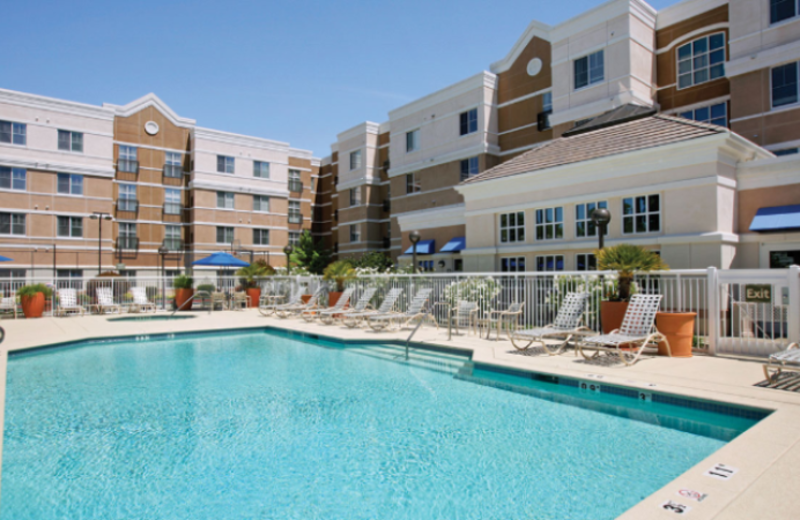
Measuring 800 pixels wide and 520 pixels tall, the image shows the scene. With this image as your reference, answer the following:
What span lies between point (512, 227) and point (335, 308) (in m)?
7.48

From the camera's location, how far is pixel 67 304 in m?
21.0

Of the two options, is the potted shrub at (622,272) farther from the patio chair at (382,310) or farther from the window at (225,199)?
the window at (225,199)

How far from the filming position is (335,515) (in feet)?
14.1

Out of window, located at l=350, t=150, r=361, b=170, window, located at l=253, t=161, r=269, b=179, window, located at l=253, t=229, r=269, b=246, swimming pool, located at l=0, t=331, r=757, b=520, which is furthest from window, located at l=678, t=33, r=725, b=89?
window, located at l=253, t=229, r=269, b=246

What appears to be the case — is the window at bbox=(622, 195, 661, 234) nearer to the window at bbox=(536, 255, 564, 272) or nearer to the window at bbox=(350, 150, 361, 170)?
the window at bbox=(536, 255, 564, 272)

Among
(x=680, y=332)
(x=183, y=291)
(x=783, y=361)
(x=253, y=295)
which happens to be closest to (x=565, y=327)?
(x=680, y=332)

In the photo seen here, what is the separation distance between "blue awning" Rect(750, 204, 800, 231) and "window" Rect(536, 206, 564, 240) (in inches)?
221

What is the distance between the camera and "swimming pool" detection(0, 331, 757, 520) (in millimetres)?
4535

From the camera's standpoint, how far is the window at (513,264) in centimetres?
1916

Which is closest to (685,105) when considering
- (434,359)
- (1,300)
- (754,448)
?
(434,359)

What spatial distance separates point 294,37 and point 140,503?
16.7m

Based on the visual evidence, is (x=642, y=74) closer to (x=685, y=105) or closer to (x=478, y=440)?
(x=685, y=105)

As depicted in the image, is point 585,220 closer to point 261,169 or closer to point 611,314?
point 611,314

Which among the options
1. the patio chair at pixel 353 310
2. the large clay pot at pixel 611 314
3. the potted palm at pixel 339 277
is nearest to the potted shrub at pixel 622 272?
the large clay pot at pixel 611 314
